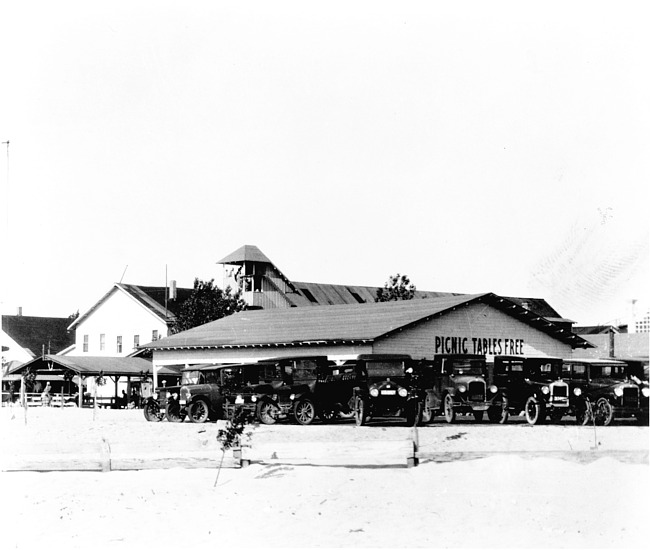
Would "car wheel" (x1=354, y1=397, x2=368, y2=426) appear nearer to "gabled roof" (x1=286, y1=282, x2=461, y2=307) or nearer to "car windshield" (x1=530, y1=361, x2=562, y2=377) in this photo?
"car windshield" (x1=530, y1=361, x2=562, y2=377)

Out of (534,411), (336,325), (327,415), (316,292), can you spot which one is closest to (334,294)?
(316,292)

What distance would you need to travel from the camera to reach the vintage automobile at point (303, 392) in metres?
26.4

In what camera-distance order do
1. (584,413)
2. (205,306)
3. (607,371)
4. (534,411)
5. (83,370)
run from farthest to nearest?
(205,306)
(83,370)
(607,371)
(534,411)
(584,413)

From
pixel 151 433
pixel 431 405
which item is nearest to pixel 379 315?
pixel 431 405

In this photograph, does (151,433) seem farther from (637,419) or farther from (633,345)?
(633,345)

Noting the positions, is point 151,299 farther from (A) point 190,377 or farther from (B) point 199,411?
(B) point 199,411

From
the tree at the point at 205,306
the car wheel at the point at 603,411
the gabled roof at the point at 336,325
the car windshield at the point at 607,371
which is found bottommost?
the car wheel at the point at 603,411

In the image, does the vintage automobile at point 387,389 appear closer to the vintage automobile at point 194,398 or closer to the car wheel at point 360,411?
the car wheel at point 360,411

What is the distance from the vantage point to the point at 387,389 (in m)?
24.5

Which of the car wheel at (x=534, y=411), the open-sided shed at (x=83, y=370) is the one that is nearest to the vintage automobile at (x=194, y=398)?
the car wheel at (x=534, y=411)

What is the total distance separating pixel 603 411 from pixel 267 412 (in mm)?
9384

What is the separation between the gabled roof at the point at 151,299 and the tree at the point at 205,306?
426 cm

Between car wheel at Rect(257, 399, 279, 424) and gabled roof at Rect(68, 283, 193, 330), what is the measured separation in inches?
1349

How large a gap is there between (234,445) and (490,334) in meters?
25.0
